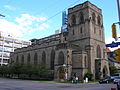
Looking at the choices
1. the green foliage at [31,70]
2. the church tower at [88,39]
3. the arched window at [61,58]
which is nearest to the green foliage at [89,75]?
the church tower at [88,39]

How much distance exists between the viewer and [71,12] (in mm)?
67750

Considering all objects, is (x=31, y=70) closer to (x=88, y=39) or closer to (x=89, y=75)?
(x=89, y=75)

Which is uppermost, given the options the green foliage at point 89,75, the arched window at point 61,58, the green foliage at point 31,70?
the arched window at point 61,58

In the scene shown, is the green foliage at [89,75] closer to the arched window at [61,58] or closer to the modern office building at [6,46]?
the arched window at [61,58]

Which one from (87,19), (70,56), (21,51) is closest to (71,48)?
(70,56)

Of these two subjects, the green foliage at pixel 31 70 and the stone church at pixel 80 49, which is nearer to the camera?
the stone church at pixel 80 49

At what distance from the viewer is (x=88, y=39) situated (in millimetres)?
59281

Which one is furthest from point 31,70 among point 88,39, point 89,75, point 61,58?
point 88,39

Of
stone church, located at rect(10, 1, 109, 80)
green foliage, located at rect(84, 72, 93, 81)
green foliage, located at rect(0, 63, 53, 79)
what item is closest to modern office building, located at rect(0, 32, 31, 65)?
green foliage, located at rect(0, 63, 53, 79)

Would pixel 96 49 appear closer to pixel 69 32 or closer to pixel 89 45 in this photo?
pixel 89 45

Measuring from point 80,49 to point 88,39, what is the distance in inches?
163

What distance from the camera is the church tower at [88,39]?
5572 centimetres

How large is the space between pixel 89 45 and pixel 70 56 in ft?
24.5

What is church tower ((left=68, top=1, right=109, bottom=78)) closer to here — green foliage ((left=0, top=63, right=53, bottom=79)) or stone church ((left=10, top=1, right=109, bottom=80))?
stone church ((left=10, top=1, right=109, bottom=80))
